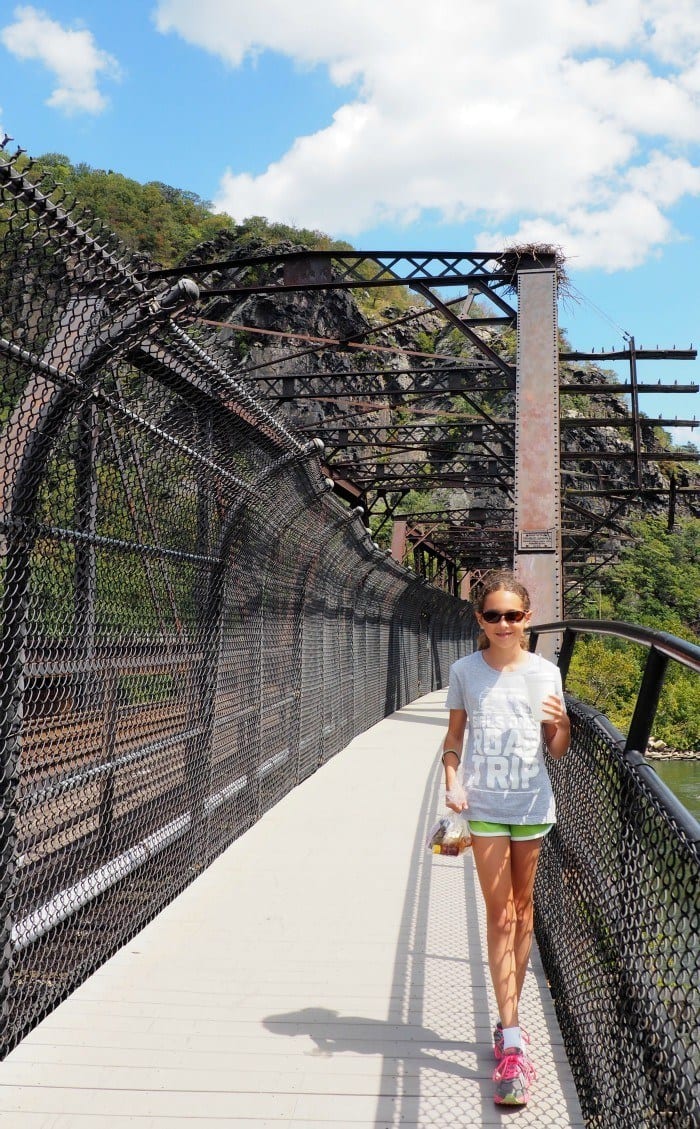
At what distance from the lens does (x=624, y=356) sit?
1534 centimetres

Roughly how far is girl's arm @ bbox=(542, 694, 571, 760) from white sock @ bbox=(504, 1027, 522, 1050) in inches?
33.3

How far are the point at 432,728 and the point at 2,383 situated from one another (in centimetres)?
1267

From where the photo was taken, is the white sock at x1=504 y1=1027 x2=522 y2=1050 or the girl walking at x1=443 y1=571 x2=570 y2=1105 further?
the girl walking at x1=443 y1=571 x2=570 y2=1105

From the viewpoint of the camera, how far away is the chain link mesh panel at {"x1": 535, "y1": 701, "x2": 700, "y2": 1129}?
7.06 ft

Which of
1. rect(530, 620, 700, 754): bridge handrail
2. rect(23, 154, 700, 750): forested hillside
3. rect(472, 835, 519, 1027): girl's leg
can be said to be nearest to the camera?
rect(530, 620, 700, 754): bridge handrail

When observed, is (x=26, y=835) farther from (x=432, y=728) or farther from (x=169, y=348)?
(x=432, y=728)

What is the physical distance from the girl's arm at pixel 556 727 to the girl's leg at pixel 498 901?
333 mm

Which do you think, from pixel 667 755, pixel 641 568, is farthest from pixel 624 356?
pixel 641 568

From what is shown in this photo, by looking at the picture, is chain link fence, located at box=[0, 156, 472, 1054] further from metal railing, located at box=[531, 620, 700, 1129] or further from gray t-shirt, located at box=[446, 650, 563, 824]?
metal railing, located at box=[531, 620, 700, 1129]

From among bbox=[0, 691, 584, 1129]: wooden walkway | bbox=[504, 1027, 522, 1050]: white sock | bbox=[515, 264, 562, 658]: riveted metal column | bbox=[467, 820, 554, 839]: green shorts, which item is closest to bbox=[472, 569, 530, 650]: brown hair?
bbox=[467, 820, 554, 839]: green shorts

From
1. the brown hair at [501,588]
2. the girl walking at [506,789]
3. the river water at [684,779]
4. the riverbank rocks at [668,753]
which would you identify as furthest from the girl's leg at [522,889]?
the riverbank rocks at [668,753]

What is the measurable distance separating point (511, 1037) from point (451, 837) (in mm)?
616

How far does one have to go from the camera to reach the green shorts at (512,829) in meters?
3.30

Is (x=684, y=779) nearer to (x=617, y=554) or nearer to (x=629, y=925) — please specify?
(x=617, y=554)
